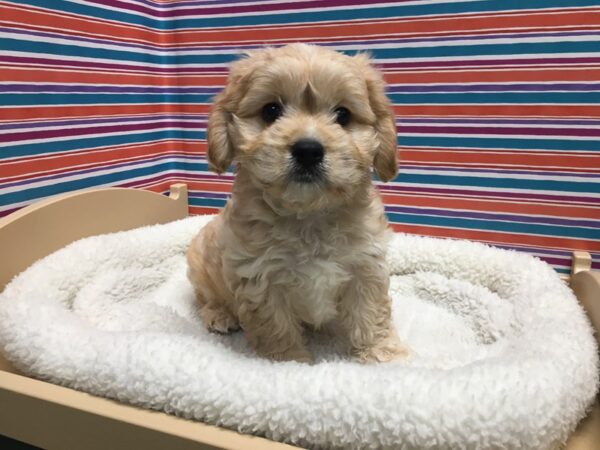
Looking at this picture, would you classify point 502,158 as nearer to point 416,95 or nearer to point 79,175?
point 416,95

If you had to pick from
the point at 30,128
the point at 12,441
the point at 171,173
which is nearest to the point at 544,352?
the point at 12,441

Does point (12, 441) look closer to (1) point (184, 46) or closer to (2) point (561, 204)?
(1) point (184, 46)

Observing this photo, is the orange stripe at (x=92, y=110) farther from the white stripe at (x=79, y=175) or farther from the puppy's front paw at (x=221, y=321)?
the puppy's front paw at (x=221, y=321)

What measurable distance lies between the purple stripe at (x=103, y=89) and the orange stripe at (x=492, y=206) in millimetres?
1257

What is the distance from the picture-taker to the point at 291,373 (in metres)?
1.17

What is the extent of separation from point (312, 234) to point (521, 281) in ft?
3.16

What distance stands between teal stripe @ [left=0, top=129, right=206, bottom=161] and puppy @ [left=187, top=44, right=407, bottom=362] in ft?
3.32

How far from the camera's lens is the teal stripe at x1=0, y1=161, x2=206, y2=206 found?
6.50ft

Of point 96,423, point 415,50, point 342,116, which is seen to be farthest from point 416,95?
point 96,423

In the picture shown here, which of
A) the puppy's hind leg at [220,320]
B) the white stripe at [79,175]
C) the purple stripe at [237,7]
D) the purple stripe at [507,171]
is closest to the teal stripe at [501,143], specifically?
the purple stripe at [507,171]

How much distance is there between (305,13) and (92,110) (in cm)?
118

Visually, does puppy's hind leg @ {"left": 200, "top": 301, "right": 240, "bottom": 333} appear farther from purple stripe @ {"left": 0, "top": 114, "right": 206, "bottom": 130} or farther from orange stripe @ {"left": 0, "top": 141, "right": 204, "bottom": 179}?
purple stripe @ {"left": 0, "top": 114, "right": 206, "bottom": 130}

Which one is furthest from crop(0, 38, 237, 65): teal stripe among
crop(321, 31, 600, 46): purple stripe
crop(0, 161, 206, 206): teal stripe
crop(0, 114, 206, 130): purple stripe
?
crop(321, 31, 600, 46): purple stripe

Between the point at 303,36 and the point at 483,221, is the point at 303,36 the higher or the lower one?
the higher one
